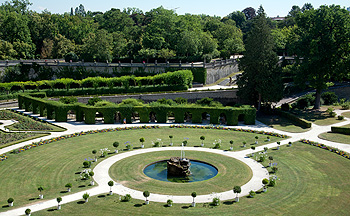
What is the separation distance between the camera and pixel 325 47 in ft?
209

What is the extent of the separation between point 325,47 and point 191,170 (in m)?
38.8

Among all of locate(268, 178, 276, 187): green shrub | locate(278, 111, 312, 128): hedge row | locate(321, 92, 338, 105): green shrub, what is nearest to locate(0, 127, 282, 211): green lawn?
locate(278, 111, 312, 128): hedge row

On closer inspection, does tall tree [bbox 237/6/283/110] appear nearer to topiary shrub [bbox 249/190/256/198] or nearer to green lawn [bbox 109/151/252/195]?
green lawn [bbox 109/151/252/195]

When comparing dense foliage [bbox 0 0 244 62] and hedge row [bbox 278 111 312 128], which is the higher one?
dense foliage [bbox 0 0 244 62]

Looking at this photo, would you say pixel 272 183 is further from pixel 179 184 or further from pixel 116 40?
pixel 116 40

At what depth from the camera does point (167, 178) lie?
37.5 m

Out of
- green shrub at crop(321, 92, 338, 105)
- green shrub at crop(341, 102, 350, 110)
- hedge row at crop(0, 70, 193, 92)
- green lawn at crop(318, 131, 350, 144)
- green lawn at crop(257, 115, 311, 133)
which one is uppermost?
hedge row at crop(0, 70, 193, 92)

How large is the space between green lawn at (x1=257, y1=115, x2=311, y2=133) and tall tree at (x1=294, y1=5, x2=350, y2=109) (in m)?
8.30

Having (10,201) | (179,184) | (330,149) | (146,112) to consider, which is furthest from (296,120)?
(10,201)

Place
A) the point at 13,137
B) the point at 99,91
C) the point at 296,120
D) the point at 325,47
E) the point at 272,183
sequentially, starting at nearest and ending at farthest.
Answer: the point at 272,183, the point at 13,137, the point at 296,120, the point at 325,47, the point at 99,91

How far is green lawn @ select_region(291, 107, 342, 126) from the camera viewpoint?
60022 millimetres

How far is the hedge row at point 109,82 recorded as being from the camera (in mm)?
78688

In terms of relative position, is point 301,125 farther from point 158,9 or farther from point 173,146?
point 158,9

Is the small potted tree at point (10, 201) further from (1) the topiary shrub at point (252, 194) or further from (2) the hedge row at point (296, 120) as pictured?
(2) the hedge row at point (296, 120)
